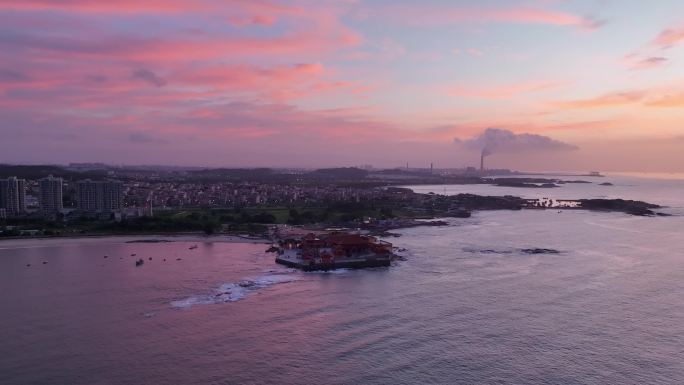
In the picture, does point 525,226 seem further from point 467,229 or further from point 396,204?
point 396,204

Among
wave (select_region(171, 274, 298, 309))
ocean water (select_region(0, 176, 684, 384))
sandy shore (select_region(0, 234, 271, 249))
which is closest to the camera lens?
ocean water (select_region(0, 176, 684, 384))

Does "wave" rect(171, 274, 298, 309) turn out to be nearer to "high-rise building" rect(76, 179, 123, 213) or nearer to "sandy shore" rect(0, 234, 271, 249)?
"sandy shore" rect(0, 234, 271, 249)

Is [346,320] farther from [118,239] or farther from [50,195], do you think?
[50,195]

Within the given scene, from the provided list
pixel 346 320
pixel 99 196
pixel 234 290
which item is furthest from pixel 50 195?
pixel 346 320

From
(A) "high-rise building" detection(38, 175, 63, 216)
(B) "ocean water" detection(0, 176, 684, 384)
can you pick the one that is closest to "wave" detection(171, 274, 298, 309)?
(B) "ocean water" detection(0, 176, 684, 384)

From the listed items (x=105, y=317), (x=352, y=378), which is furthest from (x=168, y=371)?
(x=105, y=317)
